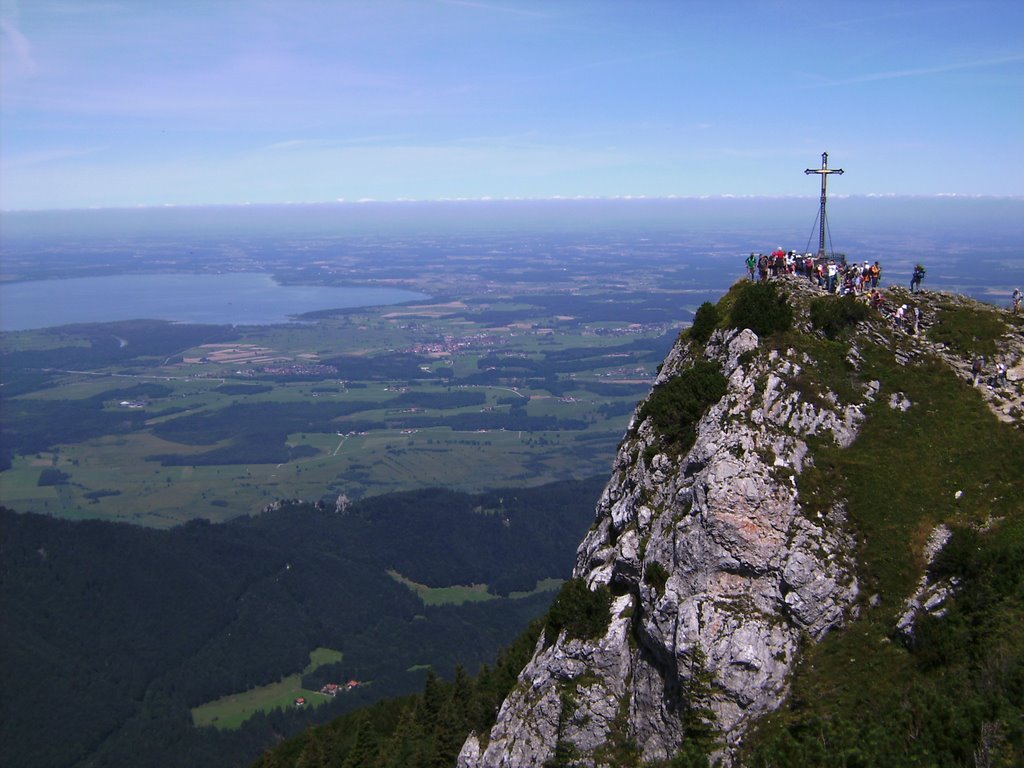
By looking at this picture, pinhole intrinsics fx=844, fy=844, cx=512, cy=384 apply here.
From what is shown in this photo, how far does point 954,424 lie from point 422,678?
81198mm

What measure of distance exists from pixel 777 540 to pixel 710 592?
98.2 inches

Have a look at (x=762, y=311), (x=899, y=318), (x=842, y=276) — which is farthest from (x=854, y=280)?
(x=762, y=311)

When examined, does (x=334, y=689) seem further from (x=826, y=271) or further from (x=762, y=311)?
(x=762, y=311)

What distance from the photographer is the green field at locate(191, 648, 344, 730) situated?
311 feet

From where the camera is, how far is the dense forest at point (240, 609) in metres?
93.9

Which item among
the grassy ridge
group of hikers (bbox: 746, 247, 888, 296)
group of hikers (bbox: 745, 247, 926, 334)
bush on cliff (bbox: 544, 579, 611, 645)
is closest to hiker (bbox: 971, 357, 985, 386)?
the grassy ridge

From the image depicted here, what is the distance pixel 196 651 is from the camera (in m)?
112

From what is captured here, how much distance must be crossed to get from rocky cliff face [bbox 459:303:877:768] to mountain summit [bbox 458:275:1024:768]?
0.20 ft

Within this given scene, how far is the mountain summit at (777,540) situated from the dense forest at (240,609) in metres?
69.6

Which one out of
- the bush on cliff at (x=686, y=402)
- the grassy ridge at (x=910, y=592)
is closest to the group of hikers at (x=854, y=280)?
the grassy ridge at (x=910, y=592)

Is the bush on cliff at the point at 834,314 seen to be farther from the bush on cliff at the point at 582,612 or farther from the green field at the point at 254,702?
the green field at the point at 254,702

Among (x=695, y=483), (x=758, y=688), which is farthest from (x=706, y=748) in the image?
(x=695, y=483)

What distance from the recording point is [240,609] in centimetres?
12256

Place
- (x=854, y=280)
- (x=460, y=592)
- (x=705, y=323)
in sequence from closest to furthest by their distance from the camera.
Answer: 1. (x=705, y=323)
2. (x=854, y=280)
3. (x=460, y=592)
